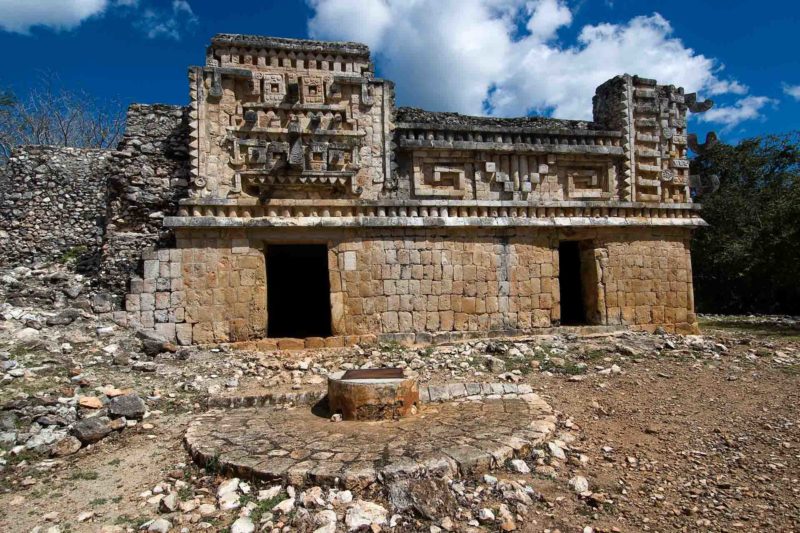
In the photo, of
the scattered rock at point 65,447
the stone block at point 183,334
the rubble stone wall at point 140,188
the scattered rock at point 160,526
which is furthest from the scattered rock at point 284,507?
the rubble stone wall at point 140,188

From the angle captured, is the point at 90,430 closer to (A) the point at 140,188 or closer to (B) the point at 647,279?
(A) the point at 140,188

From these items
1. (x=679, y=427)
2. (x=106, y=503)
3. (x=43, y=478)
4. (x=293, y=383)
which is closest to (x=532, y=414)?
(x=679, y=427)

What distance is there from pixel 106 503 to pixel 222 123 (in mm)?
6507

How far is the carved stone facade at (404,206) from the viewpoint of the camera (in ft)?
28.3

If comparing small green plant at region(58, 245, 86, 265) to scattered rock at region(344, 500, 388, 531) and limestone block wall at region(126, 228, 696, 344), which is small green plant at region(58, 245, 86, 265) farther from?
scattered rock at region(344, 500, 388, 531)

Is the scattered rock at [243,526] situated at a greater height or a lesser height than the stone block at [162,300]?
lesser

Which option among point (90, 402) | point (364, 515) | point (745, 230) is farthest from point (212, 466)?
point (745, 230)

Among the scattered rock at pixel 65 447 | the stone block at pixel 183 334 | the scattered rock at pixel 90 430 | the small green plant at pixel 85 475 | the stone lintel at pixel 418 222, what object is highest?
the stone lintel at pixel 418 222

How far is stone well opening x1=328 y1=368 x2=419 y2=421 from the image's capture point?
5.62 m

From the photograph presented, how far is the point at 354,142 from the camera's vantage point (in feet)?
30.5

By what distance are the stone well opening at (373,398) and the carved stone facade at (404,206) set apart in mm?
3001

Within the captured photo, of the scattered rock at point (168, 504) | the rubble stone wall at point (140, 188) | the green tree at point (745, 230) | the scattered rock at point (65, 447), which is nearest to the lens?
the scattered rock at point (168, 504)

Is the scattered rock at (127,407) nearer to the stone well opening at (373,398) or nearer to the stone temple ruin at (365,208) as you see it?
the stone well opening at (373,398)

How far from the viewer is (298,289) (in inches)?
481
